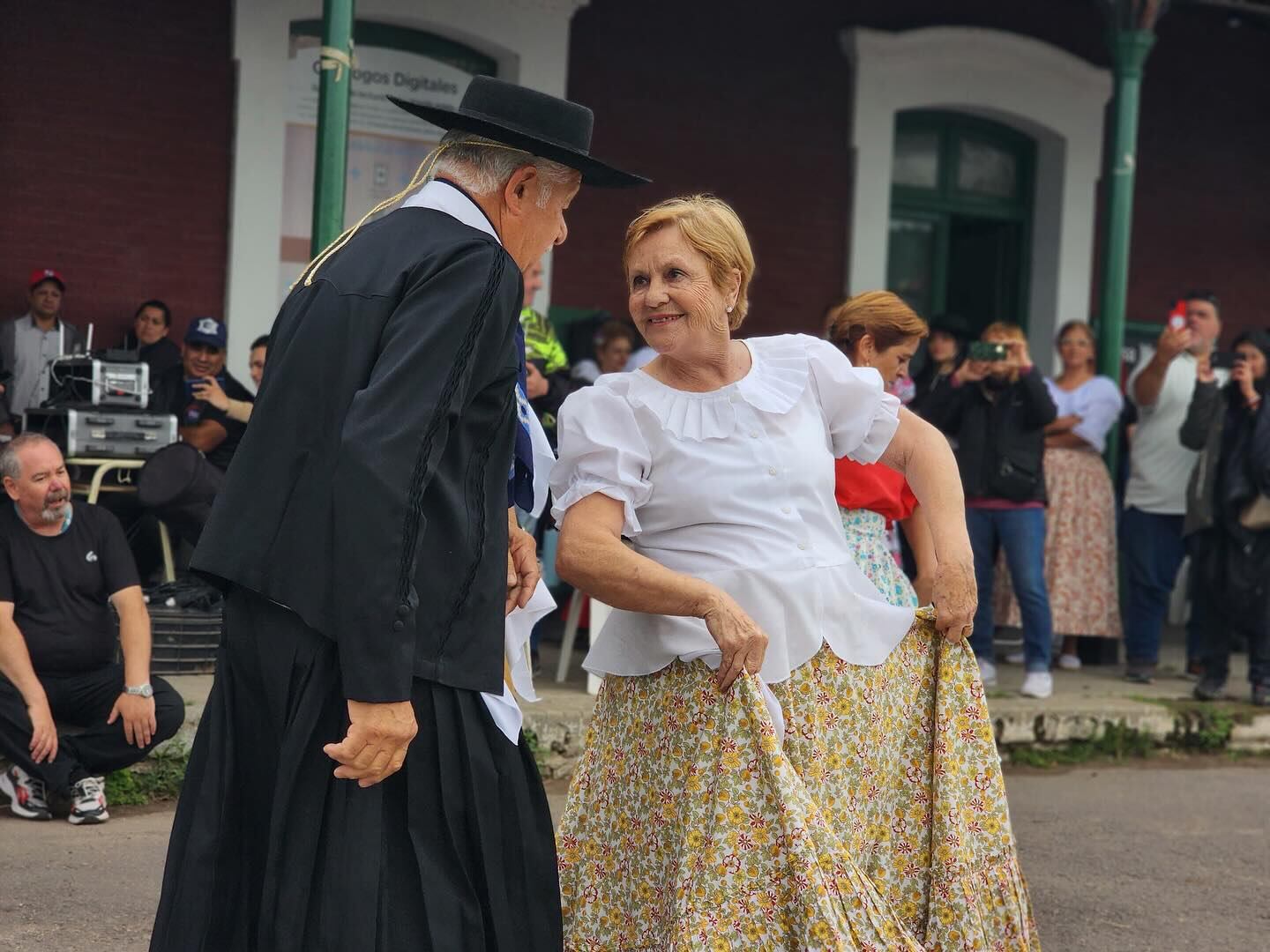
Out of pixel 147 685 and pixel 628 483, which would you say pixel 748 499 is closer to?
pixel 628 483

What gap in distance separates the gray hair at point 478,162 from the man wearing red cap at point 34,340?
5.74 metres

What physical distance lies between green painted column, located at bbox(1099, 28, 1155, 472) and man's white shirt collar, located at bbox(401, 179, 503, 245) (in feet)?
22.9

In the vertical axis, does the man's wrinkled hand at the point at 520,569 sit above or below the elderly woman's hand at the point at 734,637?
above

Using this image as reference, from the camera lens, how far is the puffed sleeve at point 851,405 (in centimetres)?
374

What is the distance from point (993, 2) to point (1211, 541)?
4238 millimetres

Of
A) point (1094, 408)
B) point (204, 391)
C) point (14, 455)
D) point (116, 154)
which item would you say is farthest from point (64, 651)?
point (1094, 408)

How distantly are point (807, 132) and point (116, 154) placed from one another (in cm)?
428

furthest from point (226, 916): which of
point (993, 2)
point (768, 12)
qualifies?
point (993, 2)

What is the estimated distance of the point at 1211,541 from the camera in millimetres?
8500

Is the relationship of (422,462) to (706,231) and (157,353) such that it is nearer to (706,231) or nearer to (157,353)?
(706,231)

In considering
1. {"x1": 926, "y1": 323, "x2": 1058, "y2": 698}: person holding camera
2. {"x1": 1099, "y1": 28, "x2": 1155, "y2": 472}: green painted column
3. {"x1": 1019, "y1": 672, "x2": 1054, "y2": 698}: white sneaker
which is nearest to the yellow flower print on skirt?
{"x1": 1019, "y1": 672, "x2": 1054, "y2": 698}: white sneaker

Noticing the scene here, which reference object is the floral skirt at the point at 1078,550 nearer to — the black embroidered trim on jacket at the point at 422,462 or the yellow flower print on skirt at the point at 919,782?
the yellow flower print on skirt at the point at 919,782

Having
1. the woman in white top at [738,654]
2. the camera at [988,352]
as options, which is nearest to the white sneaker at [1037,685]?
the camera at [988,352]

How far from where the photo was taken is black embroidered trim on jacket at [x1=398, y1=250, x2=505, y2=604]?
8.47 feet
